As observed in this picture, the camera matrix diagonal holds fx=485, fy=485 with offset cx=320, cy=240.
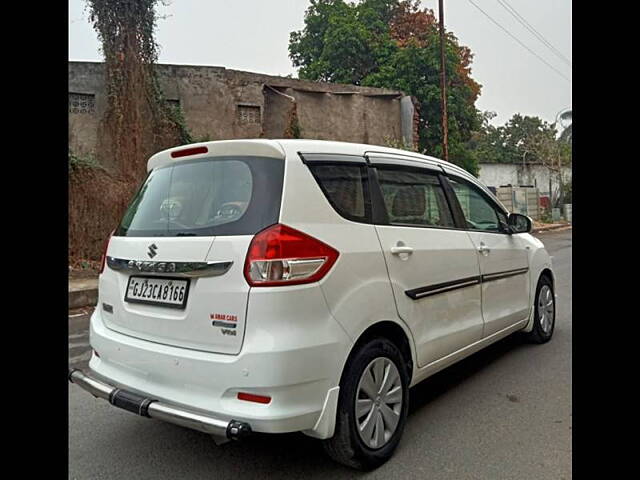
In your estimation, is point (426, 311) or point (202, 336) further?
point (426, 311)

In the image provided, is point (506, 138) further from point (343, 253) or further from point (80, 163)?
point (343, 253)

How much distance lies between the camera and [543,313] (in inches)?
191

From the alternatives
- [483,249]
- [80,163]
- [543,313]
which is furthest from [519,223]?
[80,163]

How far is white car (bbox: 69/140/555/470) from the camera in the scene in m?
2.22

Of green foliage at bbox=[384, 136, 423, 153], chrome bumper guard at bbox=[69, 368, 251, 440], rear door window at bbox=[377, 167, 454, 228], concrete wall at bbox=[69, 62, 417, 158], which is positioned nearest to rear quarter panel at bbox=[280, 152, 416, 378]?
rear door window at bbox=[377, 167, 454, 228]

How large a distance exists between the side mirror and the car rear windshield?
269cm

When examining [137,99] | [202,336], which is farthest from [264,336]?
[137,99]

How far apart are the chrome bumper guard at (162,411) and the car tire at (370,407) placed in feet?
1.84

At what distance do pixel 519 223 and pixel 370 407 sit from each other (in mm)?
2557

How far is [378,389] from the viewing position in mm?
2662
